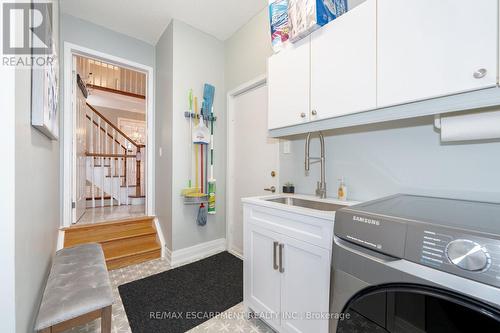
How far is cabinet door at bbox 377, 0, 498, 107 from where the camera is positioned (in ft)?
2.39

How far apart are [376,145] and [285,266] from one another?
945 millimetres

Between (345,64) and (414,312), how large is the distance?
3.64ft

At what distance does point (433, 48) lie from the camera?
0.83 m

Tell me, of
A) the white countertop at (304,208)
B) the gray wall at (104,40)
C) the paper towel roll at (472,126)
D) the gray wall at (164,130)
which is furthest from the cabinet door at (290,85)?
the gray wall at (104,40)

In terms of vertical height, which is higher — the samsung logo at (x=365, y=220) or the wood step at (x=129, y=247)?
the samsung logo at (x=365, y=220)

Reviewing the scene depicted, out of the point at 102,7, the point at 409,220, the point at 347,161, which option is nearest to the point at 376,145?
the point at 347,161

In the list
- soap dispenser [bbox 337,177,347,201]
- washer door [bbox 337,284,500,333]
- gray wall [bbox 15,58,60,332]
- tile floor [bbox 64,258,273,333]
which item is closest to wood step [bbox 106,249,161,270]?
tile floor [bbox 64,258,273,333]

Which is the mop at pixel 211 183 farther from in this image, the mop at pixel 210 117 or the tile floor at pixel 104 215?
the tile floor at pixel 104 215

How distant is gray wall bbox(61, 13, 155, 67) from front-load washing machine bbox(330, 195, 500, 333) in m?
3.23

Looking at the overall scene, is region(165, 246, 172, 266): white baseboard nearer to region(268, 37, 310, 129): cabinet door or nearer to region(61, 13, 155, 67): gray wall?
region(268, 37, 310, 129): cabinet door

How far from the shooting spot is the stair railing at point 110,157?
3965mm

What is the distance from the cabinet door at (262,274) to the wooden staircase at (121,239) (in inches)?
62.7

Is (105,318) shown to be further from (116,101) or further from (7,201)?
(116,101)

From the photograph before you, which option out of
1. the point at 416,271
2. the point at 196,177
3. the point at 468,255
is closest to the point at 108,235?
the point at 196,177
